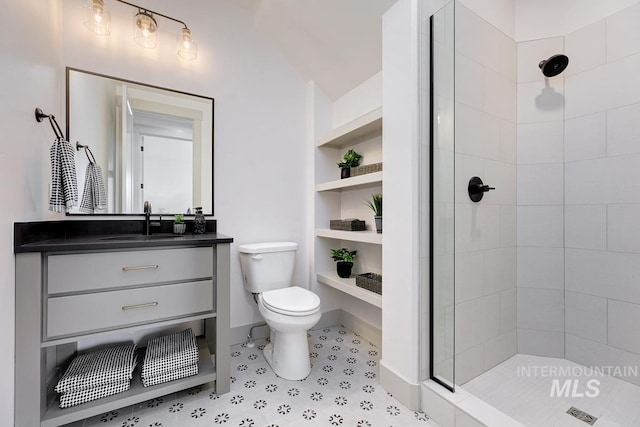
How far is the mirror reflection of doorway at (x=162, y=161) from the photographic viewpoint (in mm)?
1796

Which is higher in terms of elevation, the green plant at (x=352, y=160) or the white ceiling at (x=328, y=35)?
the white ceiling at (x=328, y=35)

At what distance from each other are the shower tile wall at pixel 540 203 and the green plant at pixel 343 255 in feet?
3.79

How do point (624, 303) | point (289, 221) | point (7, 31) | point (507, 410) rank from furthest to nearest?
point (289, 221), point (624, 303), point (507, 410), point (7, 31)

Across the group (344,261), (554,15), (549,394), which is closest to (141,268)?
(344,261)

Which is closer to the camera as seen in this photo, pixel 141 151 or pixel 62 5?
pixel 62 5

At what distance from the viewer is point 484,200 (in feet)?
5.52

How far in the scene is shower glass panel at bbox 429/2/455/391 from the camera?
4.56 ft

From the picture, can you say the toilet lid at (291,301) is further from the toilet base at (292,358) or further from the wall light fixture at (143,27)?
the wall light fixture at (143,27)

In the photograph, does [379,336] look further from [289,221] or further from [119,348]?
[119,348]

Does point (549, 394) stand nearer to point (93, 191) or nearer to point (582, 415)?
point (582, 415)

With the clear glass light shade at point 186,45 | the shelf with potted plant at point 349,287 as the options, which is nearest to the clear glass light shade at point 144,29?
the clear glass light shade at point 186,45

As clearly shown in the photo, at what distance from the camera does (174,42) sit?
1.89 meters

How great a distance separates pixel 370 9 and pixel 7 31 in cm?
168

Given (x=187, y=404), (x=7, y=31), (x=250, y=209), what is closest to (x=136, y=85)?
(x=7, y=31)
